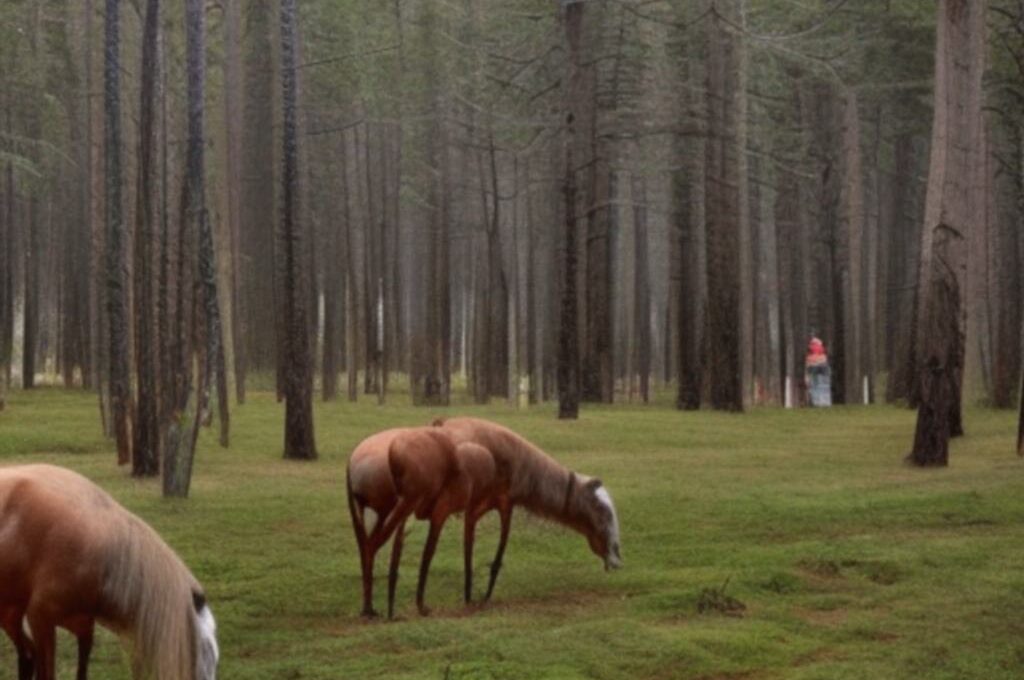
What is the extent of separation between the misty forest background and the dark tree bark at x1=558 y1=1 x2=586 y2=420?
0.06 meters

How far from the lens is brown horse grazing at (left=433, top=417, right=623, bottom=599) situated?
39.9ft

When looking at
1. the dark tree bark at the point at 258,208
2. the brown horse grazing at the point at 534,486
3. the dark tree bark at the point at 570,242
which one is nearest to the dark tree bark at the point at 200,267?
the brown horse grazing at the point at 534,486

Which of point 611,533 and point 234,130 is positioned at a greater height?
point 234,130

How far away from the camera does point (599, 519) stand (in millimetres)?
12953

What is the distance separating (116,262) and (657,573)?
31.8 feet

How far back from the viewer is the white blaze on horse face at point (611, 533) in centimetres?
1286

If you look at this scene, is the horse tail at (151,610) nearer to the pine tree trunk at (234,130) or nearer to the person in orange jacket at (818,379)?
the pine tree trunk at (234,130)

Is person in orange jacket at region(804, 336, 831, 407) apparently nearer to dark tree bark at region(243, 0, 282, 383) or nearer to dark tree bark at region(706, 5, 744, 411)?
dark tree bark at region(706, 5, 744, 411)

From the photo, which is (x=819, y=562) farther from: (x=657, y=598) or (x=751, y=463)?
(x=751, y=463)

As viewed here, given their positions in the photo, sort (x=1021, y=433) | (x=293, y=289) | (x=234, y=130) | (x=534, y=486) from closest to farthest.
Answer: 1. (x=534, y=486)
2. (x=1021, y=433)
3. (x=293, y=289)
4. (x=234, y=130)

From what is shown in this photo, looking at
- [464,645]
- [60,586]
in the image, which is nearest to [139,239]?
[464,645]

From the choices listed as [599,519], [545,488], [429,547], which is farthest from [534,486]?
[429,547]

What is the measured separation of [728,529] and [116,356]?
9337 millimetres

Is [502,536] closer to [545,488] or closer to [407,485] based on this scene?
[545,488]
